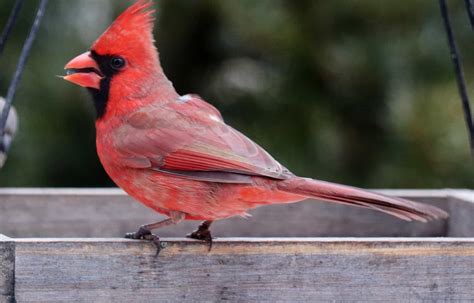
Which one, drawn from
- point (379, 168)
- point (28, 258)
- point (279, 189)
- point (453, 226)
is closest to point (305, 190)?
point (279, 189)

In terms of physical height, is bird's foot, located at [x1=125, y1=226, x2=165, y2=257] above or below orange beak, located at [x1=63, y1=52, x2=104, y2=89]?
below

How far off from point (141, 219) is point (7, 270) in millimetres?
1020

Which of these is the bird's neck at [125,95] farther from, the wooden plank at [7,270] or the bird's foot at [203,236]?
the wooden plank at [7,270]

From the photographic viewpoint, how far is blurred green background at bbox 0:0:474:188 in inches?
138

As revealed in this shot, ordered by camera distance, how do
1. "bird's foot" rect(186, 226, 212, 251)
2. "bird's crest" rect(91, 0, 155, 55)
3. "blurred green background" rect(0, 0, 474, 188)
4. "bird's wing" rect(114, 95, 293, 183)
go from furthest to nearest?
"blurred green background" rect(0, 0, 474, 188) → "bird's crest" rect(91, 0, 155, 55) → "bird's wing" rect(114, 95, 293, 183) → "bird's foot" rect(186, 226, 212, 251)

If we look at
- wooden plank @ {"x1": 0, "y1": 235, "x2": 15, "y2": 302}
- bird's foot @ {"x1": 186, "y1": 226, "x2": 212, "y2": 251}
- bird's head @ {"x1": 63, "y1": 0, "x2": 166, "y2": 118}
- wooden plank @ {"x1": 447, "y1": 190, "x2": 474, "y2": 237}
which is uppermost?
bird's head @ {"x1": 63, "y1": 0, "x2": 166, "y2": 118}

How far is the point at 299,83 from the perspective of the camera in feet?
12.0

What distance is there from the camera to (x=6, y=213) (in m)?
2.94

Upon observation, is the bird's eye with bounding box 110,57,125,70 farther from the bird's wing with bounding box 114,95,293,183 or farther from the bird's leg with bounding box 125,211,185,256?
the bird's leg with bounding box 125,211,185,256

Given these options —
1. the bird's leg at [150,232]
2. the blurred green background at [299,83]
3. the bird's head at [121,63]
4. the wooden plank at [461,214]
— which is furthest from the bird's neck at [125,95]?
the blurred green background at [299,83]

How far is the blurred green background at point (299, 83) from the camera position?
350cm

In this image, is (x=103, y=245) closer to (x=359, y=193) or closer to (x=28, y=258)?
(x=28, y=258)

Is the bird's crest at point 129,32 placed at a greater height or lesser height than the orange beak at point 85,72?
greater

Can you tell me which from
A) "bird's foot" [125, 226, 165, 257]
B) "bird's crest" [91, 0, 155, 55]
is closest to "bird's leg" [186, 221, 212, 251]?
"bird's foot" [125, 226, 165, 257]
